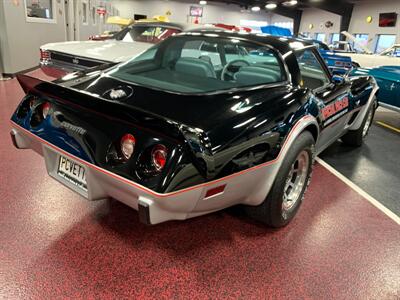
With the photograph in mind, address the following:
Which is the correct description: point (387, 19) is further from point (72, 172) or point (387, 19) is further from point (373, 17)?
point (72, 172)

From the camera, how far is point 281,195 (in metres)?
2.12

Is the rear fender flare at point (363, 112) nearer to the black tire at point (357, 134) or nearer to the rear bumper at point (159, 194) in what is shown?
the black tire at point (357, 134)

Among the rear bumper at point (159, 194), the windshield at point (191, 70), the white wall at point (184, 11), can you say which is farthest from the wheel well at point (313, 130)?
the white wall at point (184, 11)

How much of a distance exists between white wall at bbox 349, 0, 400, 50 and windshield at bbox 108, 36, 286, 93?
16312mm

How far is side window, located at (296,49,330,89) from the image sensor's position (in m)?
2.91

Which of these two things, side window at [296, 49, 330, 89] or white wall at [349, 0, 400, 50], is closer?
side window at [296, 49, 330, 89]

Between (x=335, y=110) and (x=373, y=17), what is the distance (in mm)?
17759

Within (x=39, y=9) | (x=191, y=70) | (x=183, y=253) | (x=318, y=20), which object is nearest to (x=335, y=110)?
(x=191, y=70)

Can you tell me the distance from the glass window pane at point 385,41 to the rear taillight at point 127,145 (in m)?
18.0

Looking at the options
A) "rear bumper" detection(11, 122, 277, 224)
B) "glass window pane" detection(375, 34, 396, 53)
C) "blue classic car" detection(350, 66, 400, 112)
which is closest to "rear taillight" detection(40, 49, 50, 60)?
"rear bumper" detection(11, 122, 277, 224)

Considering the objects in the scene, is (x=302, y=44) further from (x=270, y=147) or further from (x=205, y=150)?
(x=205, y=150)

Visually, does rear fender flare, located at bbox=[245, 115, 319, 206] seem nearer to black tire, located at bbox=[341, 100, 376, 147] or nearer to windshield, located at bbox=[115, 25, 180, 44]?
black tire, located at bbox=[341, 100, 376, 147]

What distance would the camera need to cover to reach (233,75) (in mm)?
2586

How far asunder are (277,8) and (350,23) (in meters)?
8.28
